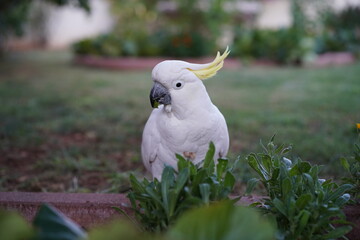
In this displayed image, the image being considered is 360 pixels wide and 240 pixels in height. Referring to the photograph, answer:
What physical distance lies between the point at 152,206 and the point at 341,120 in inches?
120

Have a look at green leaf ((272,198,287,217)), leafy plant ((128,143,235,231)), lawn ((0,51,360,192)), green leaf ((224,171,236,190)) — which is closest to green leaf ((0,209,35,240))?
leafy plant ((128,143,235,231))

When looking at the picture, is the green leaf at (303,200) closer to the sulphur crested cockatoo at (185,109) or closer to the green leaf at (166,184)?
the green leaf at (166,184)

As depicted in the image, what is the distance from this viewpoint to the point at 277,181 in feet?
4.61

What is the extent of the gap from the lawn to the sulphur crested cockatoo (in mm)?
383

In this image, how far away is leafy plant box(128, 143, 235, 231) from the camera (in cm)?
119

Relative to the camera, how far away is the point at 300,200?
125cm

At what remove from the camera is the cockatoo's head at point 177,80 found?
1583mm

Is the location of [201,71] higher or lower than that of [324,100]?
higher

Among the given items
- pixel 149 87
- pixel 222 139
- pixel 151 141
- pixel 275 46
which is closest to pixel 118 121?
pixel 149 87

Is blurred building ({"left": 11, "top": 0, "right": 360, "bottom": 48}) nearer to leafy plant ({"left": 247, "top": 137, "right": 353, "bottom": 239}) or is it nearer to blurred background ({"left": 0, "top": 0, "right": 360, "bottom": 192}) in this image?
blurred background ({"left": 0, "top": 0, "right": 360, "bottom": 192})

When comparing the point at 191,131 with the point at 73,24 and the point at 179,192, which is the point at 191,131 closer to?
the point at 179,192

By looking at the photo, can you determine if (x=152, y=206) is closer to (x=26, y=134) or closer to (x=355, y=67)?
(x=26, y=134)

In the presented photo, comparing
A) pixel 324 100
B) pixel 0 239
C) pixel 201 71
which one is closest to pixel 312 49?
pixel 324 100

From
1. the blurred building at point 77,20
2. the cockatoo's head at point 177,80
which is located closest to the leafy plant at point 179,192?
the cockatoo's head at point 177,80
